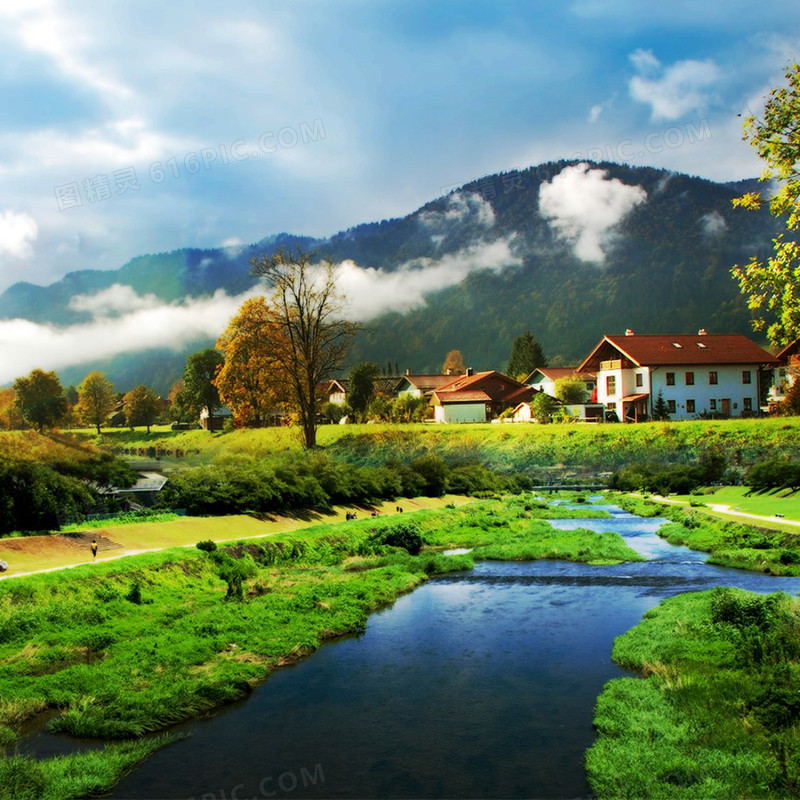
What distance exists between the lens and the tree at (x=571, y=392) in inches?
3059

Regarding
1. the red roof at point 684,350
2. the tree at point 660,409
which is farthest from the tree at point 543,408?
the tree at point 660,409

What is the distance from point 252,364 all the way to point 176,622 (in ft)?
106

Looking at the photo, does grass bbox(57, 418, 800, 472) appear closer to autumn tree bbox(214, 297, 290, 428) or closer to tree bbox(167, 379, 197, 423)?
autumn tree bbox(214, 297, 290, 428)

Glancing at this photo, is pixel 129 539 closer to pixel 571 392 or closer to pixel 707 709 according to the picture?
pixel 707 709

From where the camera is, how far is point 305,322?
49.4 m

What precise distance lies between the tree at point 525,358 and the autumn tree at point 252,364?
81.0 metres

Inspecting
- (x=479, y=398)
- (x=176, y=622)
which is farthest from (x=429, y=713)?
(x=479, y=398)

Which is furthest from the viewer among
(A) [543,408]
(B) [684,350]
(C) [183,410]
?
(C) [183,410]

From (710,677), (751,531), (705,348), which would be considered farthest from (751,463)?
(710,677)

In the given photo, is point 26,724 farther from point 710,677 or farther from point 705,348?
point 705,348

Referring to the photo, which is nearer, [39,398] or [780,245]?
[780,245]

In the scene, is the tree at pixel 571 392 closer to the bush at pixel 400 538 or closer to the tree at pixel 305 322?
the tree at pixel 305 322

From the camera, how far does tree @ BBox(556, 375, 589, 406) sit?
3059 inches

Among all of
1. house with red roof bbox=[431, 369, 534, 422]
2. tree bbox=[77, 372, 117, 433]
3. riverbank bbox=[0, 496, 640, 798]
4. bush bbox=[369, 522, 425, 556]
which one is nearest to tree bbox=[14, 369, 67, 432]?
tree bbox=[77, 372, 117, 433]
